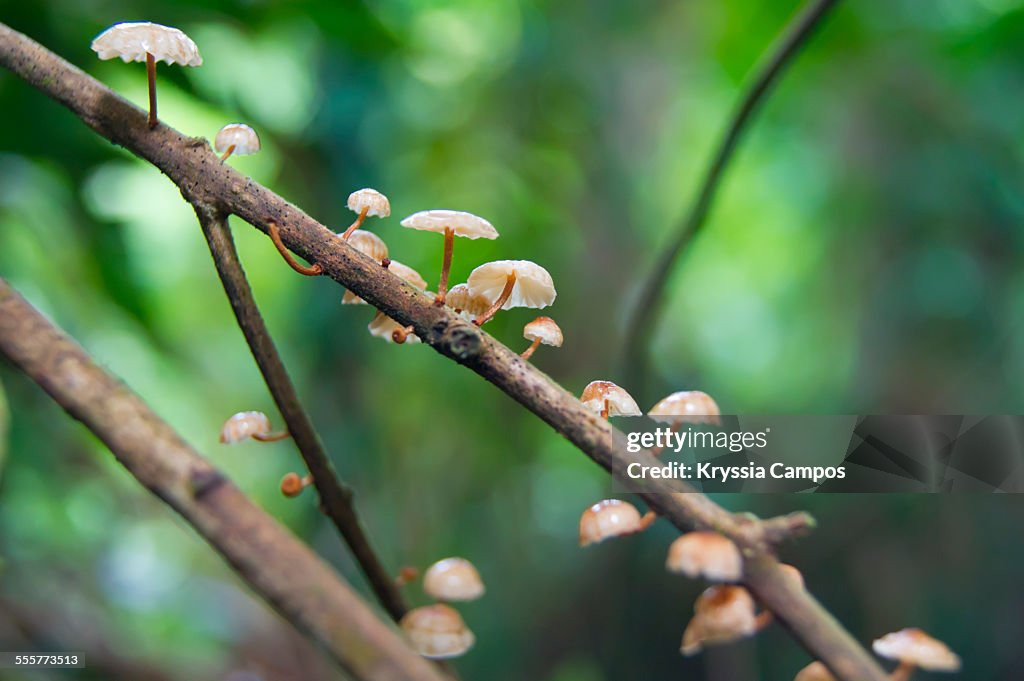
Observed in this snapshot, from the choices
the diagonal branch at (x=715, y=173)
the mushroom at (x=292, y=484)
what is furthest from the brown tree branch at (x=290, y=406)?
the diagonal branch at (x=715, y=173)

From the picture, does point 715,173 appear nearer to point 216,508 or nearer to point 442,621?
A: point 442,621

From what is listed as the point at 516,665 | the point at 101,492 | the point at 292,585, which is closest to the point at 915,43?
the point at 516,665

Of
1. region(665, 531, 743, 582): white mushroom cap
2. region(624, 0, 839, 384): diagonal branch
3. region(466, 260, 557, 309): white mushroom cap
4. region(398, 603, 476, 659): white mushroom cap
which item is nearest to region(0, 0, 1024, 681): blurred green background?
region(624, 0, 839, 384): diagonal branch

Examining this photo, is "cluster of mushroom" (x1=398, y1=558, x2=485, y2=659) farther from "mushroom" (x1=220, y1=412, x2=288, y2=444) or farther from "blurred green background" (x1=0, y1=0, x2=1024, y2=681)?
"blurred green background" (x1=0, y1=0, x2=1024, y2=681)

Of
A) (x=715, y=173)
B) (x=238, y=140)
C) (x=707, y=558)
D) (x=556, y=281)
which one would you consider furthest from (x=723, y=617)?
(x=556, y=281)

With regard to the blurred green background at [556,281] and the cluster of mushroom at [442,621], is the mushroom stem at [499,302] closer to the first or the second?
the cluster of mushroom at [442,621]
